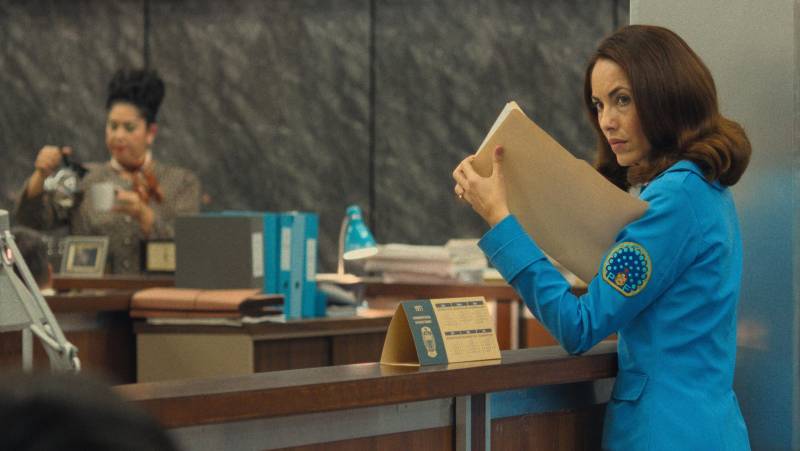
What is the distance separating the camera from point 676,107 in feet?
6.42

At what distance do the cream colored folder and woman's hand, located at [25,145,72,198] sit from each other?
140 inches

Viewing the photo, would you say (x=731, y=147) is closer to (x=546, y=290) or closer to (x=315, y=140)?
(x=546, y=290)

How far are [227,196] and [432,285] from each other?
2666mm

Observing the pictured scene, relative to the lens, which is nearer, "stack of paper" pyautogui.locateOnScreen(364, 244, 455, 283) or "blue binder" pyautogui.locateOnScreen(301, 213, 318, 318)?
"blue binder" pyautogui.locateOnScreen(301, 213, 318, 318)

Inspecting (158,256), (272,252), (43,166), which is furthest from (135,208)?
(272,252)

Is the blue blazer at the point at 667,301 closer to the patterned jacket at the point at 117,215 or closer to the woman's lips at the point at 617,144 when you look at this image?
the woman's lips at the point at 617,144

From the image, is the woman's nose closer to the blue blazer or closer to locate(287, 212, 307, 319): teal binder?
the blue blazer

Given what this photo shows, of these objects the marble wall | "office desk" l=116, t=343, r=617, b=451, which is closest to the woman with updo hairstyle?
the marble wall

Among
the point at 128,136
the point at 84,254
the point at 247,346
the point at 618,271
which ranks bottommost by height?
the point at 247,346

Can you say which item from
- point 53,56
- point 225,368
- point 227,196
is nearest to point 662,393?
point 225,368

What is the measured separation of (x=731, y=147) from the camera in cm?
196

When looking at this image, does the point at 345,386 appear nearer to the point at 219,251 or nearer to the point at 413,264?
the point at 219,251

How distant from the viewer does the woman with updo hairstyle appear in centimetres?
521

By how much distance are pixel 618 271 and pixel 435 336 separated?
33 cm
